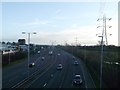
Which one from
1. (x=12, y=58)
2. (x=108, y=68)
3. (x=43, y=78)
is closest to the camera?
(x=108, y=68)

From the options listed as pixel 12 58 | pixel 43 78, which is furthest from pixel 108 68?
pixel 12 58

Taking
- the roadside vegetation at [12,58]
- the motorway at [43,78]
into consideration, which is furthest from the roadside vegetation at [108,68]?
the roadside vegetation at [12,58]

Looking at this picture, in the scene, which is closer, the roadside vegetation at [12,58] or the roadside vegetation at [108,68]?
the roadside vegetation at [108,68]

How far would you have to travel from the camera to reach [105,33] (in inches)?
1994

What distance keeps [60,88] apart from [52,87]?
4.93 feet

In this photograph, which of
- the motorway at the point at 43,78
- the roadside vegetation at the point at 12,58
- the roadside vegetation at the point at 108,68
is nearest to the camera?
the roadside vegetation at the point at 108,68

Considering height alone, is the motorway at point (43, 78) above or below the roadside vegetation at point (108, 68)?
below

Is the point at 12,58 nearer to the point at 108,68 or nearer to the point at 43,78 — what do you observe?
the point at 43,78

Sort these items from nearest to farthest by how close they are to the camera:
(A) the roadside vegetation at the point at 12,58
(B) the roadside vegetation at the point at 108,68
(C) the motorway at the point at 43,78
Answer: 1. (B) the roadside vegetation at the point at 108,68
2. (C) the motorway at the point at 43,78
3. (A) the roadside vegetation at the point at 12,58

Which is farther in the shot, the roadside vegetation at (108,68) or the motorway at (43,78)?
the motorway at (43,78)

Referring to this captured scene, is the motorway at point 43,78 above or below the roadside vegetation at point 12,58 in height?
below

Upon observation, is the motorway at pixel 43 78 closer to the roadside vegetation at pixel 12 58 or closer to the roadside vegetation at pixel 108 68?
the roadside vegetation at pixel 108 68

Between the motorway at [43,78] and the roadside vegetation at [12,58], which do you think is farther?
the roadside vegetation at [12,58]

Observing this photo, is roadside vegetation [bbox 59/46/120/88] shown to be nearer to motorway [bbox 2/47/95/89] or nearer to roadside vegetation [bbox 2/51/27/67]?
motorway [bbox 2/47/95/89]
